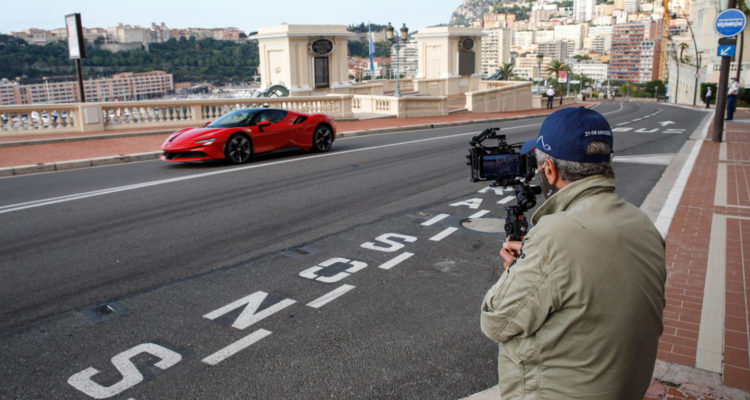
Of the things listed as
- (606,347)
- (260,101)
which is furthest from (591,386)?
(260,101)

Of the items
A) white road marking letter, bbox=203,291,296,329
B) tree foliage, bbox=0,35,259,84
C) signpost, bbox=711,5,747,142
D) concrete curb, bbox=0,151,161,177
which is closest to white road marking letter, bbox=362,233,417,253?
white road marking letter, bbox=203,291,296,329

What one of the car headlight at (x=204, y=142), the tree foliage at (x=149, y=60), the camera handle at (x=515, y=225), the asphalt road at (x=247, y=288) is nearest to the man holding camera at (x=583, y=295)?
the camera handle at (x=515, y=225)

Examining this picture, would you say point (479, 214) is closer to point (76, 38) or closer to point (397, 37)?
point (76, 38)

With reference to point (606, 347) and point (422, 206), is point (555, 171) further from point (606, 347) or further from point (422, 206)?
point (422, 206)

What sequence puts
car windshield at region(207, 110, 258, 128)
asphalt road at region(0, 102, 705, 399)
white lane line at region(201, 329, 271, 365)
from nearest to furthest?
asphalt road at region(0, 102, 705, 399)
white lane line at region(201, 329, 271, 365)
car windshield at region(207, 110, 258, 128)

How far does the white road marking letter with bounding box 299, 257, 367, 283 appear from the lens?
5.73 metres

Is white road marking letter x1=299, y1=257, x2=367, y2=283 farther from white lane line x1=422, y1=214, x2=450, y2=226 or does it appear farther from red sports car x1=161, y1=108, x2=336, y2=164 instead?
red sports car x1=161, y1=108, x2=336, y2=164

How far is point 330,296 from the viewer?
527 centimetres

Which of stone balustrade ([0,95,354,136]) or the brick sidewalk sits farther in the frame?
stone balustrade ([0,95,354,136])

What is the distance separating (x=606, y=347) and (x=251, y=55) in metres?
49.5

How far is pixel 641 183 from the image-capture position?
35.3 feet

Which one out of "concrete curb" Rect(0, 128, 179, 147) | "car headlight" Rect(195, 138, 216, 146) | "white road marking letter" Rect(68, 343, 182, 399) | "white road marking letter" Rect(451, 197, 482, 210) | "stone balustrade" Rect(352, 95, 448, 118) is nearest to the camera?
"white road marking letter" Rect(68, 343, 182, 399)

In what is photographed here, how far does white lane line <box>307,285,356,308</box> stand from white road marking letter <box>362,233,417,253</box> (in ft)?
4.08

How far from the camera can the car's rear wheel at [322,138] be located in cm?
1520
